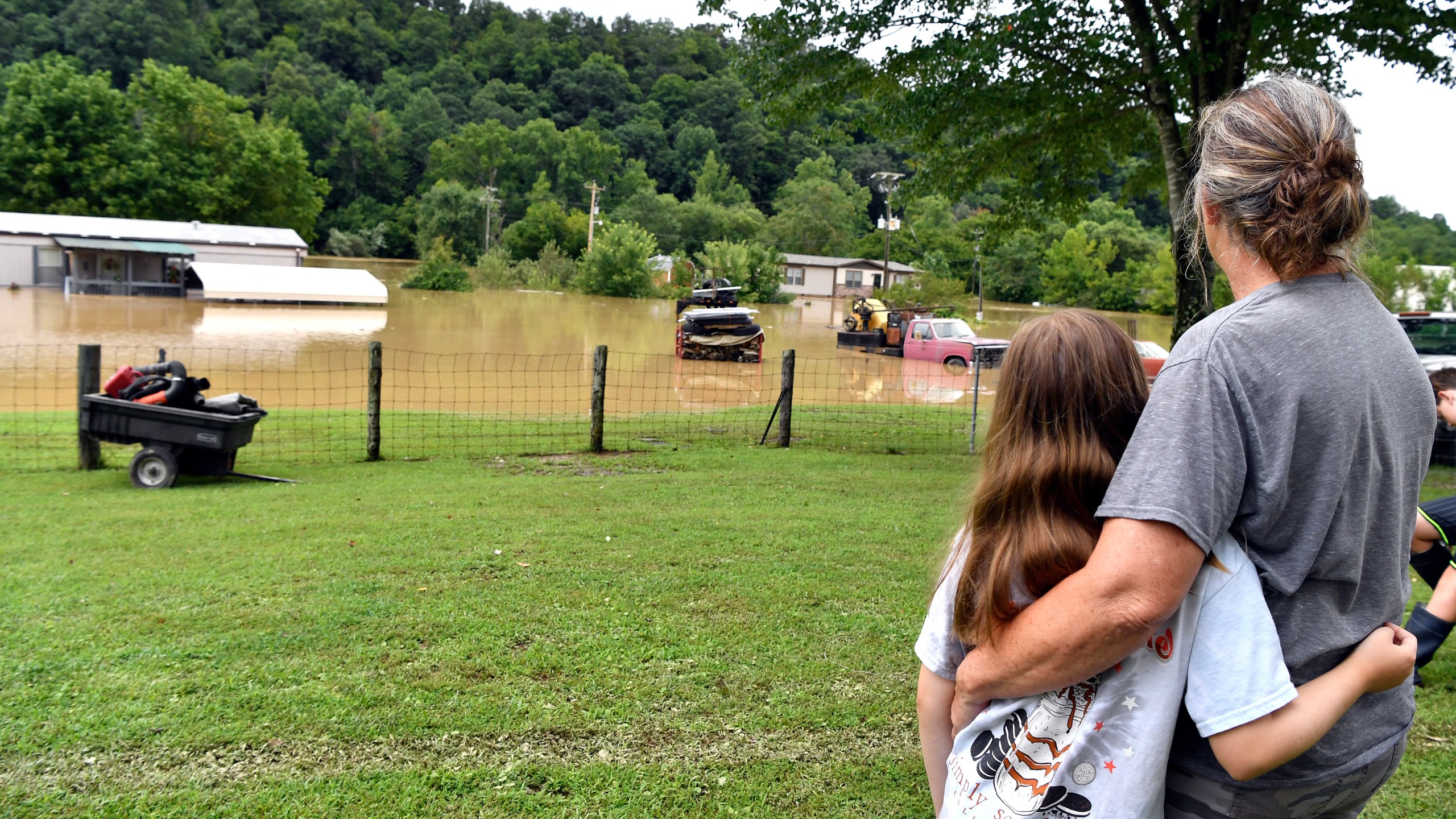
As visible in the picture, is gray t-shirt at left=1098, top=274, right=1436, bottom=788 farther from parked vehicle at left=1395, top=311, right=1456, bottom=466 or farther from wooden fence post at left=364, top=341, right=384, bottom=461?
parked vehicle at left=1395, top=311, right=1456, bottom=466

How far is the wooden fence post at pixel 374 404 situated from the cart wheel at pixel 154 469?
226cm

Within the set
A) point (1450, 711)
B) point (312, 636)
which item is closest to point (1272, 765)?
point (1450, 711)

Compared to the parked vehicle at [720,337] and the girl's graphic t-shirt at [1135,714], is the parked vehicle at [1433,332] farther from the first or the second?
the parked vehicle at [720,337]

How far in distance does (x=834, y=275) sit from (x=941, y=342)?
5111cm

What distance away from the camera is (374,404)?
10.5m

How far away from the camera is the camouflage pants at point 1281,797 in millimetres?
1435

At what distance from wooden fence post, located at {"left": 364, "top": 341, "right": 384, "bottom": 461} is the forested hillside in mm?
5489

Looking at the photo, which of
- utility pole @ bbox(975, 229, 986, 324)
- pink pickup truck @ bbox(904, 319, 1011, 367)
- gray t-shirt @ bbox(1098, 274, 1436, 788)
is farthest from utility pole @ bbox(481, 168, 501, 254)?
gray t-shirt @ bbox(1098, 274, 1436, 788)

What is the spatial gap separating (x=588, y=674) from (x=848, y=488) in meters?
5.21

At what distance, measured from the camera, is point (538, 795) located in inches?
123

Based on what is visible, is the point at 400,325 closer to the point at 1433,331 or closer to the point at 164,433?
the point at 164,433

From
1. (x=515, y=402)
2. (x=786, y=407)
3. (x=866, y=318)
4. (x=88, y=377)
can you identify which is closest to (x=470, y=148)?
(x=866, y=318)

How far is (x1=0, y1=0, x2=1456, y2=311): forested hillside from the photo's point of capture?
59.9 m

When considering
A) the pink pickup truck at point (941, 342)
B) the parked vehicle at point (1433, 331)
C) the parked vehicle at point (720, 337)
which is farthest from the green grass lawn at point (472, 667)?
the parked vehicle at point (720, 337)
